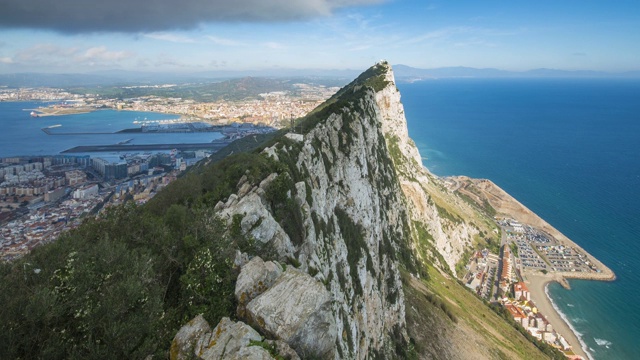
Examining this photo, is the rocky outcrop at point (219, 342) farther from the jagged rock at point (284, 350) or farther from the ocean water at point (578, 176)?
the ocean water at point (578, 176)

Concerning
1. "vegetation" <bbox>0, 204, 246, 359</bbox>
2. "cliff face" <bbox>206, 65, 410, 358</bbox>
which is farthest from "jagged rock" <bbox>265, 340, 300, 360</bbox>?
"cliff face" <bbox>206, 65, 410, 358</bbox>

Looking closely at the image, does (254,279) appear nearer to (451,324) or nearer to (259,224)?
(259,224)

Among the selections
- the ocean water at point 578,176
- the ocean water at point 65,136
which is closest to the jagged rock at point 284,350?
the ocean water at point 578,176

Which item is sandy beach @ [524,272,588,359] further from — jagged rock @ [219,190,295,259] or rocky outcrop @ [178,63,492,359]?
jagged rock @ [219,190,295,259]

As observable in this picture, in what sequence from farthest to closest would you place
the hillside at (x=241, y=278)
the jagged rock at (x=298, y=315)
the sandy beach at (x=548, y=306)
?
1. the sandy beach at (x=548, y=306)
2. the jagged rock at (x=298, y=315)
3. the hillside at (x=241, y=278)

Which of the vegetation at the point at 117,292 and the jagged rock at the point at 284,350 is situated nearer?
the vegetation at the point at 117,292

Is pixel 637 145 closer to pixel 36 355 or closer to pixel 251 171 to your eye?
pixel 251 171

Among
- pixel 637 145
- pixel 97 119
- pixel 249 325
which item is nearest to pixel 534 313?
pixel 249 325
